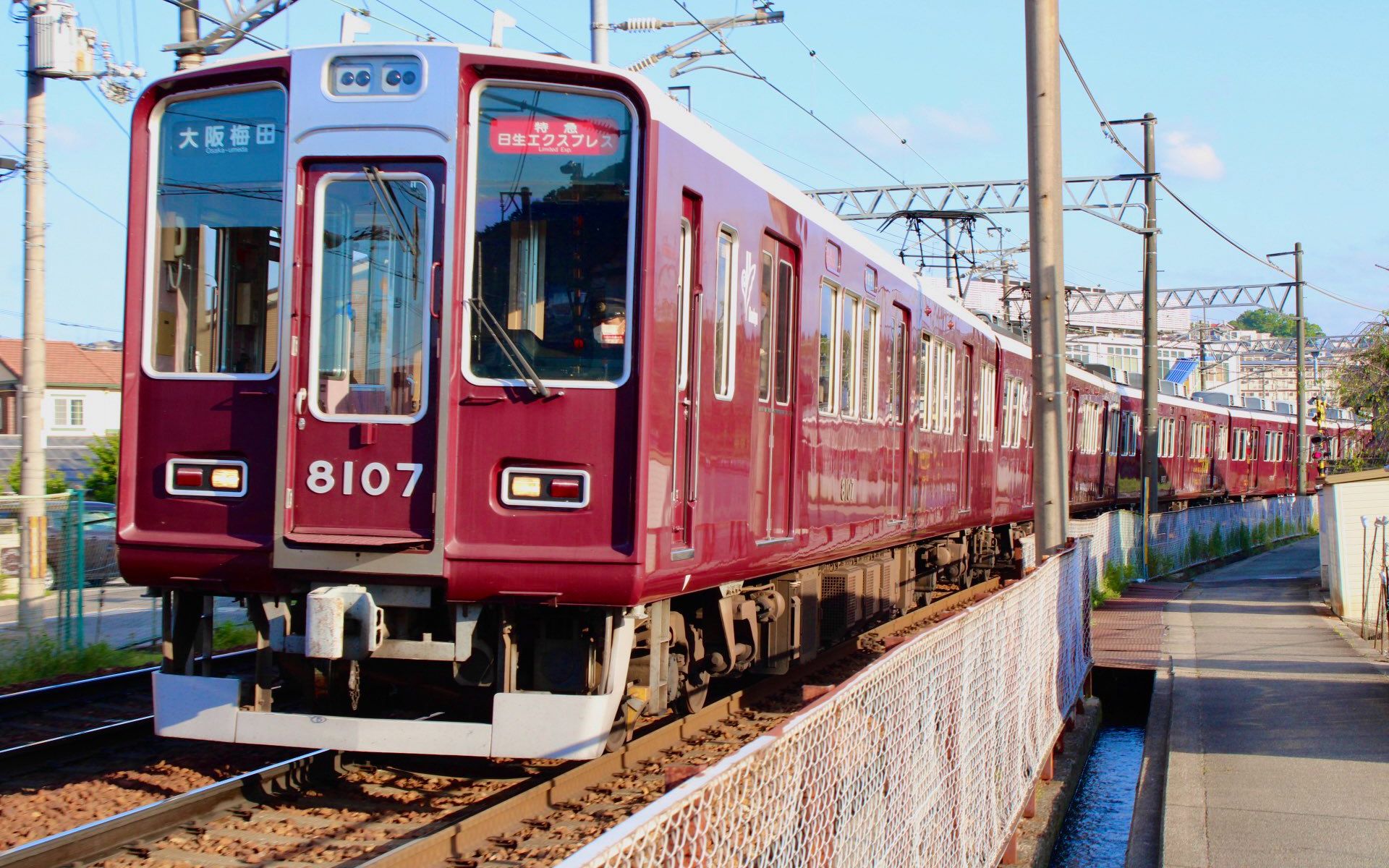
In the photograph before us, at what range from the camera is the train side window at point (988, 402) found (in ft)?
51.5

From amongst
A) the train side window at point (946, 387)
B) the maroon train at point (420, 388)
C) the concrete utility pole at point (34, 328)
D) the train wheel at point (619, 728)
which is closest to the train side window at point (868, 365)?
the train side window at point (946, 387)

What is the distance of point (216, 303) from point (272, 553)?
4.14 feet

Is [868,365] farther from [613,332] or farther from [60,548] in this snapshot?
[60,548]

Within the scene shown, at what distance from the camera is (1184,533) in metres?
26.7

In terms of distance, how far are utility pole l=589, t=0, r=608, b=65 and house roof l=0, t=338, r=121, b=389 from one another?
98.1 ft

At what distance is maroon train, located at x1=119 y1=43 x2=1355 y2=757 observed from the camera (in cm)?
604

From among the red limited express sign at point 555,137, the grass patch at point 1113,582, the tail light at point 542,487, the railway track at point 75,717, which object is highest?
the red limited express sign at point 555,137

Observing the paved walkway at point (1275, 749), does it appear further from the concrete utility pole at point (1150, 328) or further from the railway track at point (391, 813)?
the concrete utility pole at point (1150, 328)

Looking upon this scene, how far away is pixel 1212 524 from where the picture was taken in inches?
1158

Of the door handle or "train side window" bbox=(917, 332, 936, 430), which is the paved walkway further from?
the door handle

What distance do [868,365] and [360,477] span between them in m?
5.15

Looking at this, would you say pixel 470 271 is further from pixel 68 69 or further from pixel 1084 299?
pixel 1084 299

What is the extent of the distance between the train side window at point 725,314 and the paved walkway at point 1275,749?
9.98 ft

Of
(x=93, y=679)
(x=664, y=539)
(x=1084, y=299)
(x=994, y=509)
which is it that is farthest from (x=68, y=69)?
(x=1084, y=299)
